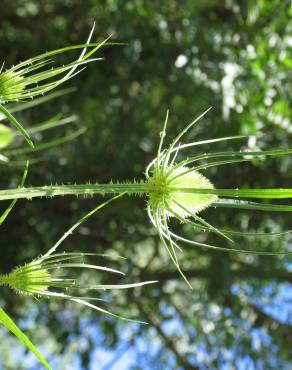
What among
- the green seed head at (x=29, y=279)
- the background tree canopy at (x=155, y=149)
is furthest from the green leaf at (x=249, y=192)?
the background tree canopy at (x=155, y=149)

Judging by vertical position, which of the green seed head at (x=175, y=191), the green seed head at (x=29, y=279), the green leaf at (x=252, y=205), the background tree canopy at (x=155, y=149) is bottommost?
the green seed head at (x=29, y=279)

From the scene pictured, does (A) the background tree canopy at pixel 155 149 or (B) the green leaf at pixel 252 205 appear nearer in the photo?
(B) the green leaf at pixel 252 205

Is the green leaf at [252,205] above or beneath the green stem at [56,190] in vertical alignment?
beneath

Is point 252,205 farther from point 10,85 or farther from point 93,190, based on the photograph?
point 10,85

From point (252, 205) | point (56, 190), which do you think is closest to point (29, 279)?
point (56, 190)

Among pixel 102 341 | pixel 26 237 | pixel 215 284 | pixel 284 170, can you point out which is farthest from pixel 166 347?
pixel 284 170

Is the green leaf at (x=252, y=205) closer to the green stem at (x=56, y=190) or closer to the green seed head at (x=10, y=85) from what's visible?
the green stem at (x=56, y=190)
